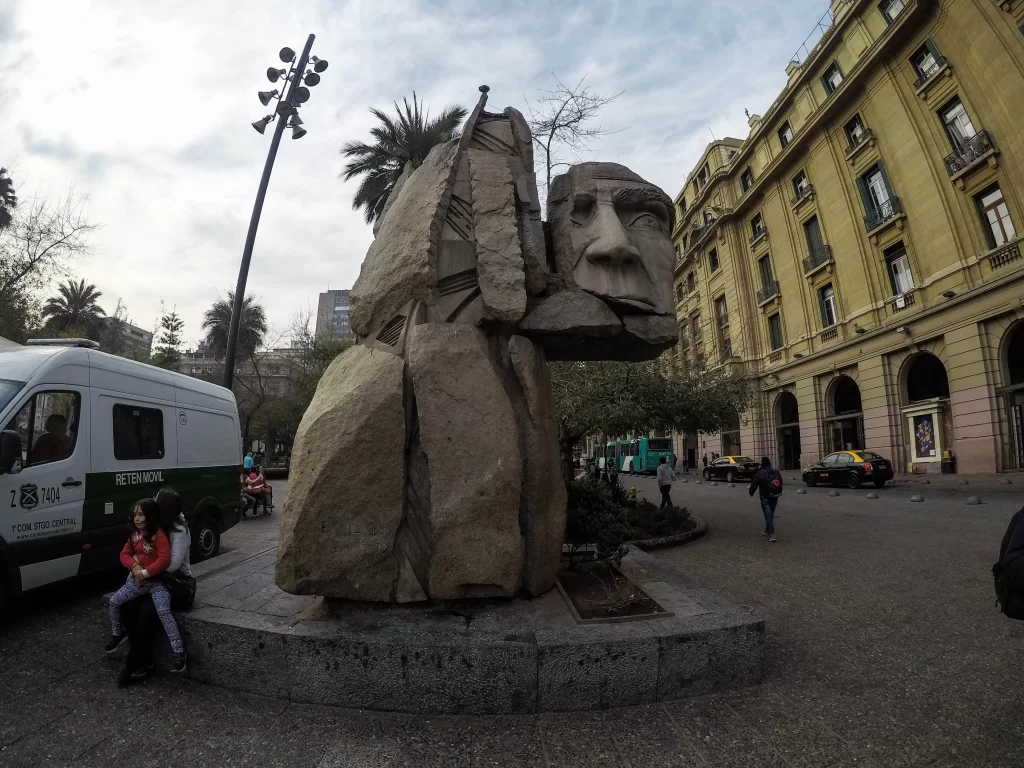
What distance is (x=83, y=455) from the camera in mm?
5539

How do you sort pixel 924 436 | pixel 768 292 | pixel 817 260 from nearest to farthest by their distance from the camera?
pixel 924 436 < pixel 817 260 < pixel 768 292

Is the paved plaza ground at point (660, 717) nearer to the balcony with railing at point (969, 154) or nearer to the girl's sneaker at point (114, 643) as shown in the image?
the girl's sneaker at point (114, 643)

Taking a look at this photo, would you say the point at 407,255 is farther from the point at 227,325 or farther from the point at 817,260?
the point at 227,325

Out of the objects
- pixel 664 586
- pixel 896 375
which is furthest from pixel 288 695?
pixel 896 375

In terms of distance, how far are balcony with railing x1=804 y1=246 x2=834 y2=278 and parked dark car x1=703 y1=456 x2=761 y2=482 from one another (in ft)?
→ 30.9

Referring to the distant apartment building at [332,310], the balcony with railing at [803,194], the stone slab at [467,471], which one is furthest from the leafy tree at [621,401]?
the distant apartment building at [332,310]

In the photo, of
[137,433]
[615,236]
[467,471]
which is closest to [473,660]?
[467,471]

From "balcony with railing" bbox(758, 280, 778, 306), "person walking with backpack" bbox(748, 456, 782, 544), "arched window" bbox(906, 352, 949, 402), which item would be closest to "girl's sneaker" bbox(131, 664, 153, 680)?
"person walking with backpack" bbox(748, 456, 782, 544)

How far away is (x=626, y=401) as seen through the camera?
11.1m

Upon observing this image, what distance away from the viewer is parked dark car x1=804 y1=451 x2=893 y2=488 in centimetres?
1766

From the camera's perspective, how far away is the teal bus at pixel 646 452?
31.2 m

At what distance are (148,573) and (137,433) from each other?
3.60 meters

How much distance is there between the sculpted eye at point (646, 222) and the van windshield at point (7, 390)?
5.88 meters

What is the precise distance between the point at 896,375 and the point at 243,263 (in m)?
22.7
